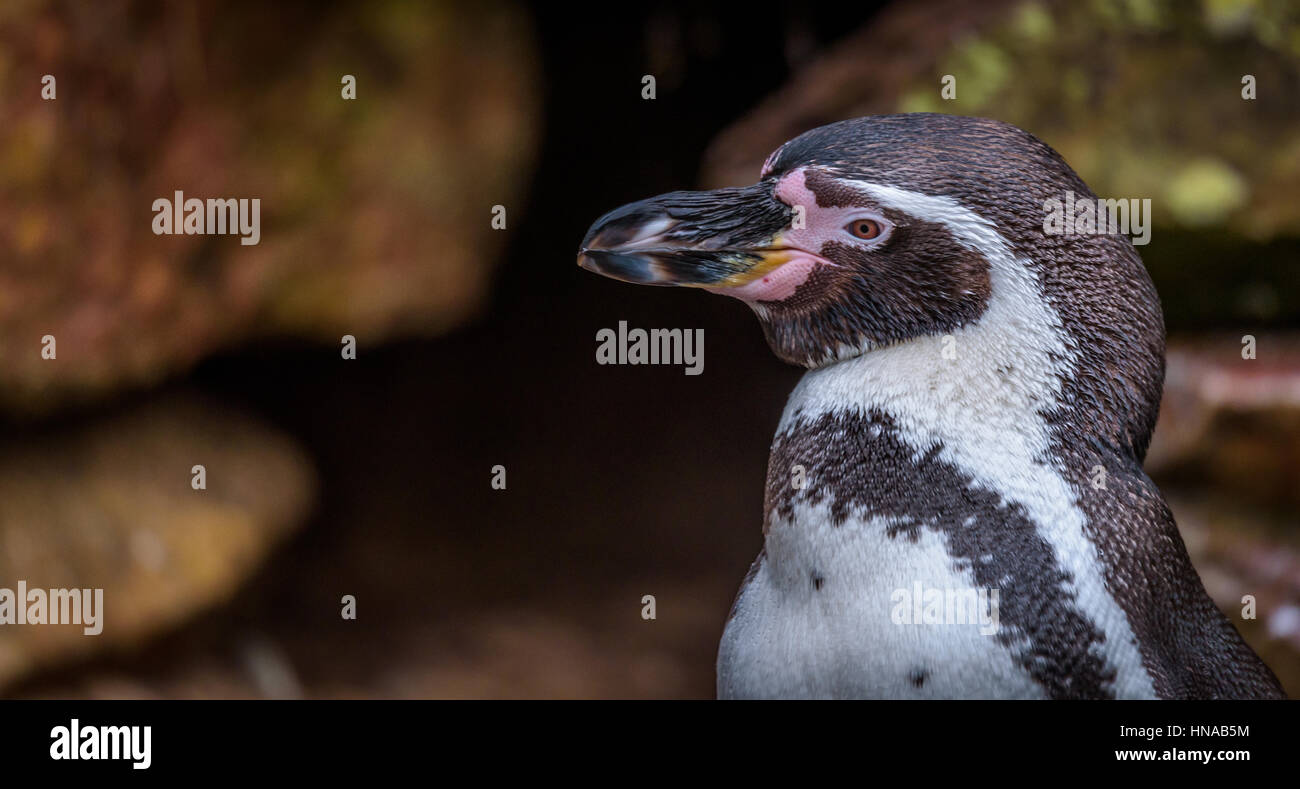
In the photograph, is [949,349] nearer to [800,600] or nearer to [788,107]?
[800,600]

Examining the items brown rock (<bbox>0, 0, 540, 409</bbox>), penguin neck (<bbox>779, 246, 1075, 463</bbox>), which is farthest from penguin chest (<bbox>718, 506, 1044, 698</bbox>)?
brown rock (<bbox>0, 0, 540, 409</bbox>)

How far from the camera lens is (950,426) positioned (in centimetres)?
107

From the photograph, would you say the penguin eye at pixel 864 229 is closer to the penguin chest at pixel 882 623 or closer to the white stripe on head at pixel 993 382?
the white stripe on head at pixel 993 382

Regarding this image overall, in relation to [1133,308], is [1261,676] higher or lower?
lower

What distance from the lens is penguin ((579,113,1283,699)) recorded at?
1031 millimetres

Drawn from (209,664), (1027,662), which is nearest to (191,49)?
(209,664)

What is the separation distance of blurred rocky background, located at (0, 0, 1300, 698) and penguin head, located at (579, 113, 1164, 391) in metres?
1.35

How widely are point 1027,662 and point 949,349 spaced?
290 mm

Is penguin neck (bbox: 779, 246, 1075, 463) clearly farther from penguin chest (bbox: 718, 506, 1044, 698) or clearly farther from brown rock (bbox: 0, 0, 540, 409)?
brown rock (bbox: 0, 0, 540, 409)

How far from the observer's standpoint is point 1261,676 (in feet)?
3.90

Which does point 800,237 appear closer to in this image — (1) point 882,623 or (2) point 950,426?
(2) point 950,426

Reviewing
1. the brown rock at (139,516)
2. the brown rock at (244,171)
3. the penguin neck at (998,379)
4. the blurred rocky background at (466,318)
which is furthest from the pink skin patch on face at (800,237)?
the brown rock at (139,516)

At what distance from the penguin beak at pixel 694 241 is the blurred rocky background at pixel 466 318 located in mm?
1344

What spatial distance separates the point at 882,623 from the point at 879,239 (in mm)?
356
